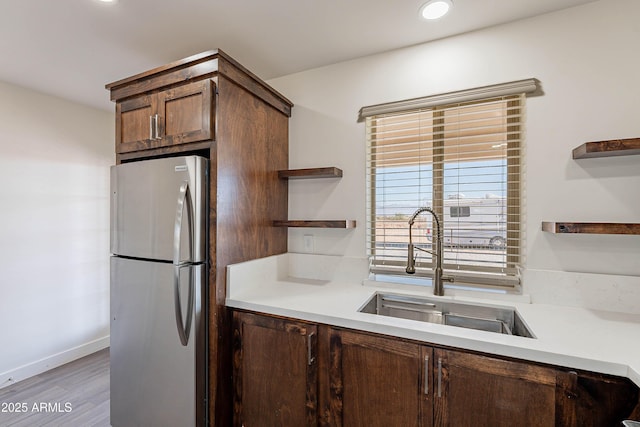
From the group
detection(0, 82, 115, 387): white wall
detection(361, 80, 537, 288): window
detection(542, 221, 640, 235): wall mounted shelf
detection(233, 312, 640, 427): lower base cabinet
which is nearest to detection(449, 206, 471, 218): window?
detection(361, 80, 537, 288): window

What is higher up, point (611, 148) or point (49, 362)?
point (611, 148)

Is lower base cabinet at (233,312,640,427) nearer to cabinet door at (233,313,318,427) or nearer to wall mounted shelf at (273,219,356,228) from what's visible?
cabinet door at (233,313,318,427)

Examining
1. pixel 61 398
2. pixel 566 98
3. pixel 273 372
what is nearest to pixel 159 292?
pixel 273 372

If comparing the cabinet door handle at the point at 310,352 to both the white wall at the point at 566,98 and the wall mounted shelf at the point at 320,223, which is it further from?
the white wall at the point at 566,98

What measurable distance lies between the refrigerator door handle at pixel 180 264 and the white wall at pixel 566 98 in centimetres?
143

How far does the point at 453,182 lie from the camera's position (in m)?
1.80

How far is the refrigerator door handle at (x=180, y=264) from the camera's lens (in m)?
1.51

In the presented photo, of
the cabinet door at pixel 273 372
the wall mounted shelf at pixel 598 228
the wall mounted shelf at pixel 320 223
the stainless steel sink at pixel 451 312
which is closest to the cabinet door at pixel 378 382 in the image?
the cabinet door at pixel 273 372

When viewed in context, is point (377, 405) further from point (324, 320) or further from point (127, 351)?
point (127, 351)

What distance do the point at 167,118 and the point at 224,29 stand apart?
640mm

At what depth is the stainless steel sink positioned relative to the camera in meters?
1.52

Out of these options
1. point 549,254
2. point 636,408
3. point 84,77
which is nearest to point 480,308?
point 549,254

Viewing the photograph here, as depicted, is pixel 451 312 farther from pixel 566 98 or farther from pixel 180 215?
pixel 180 215

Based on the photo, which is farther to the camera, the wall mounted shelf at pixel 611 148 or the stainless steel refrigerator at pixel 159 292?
the stainless steel refrigerator at pixel 159 292
